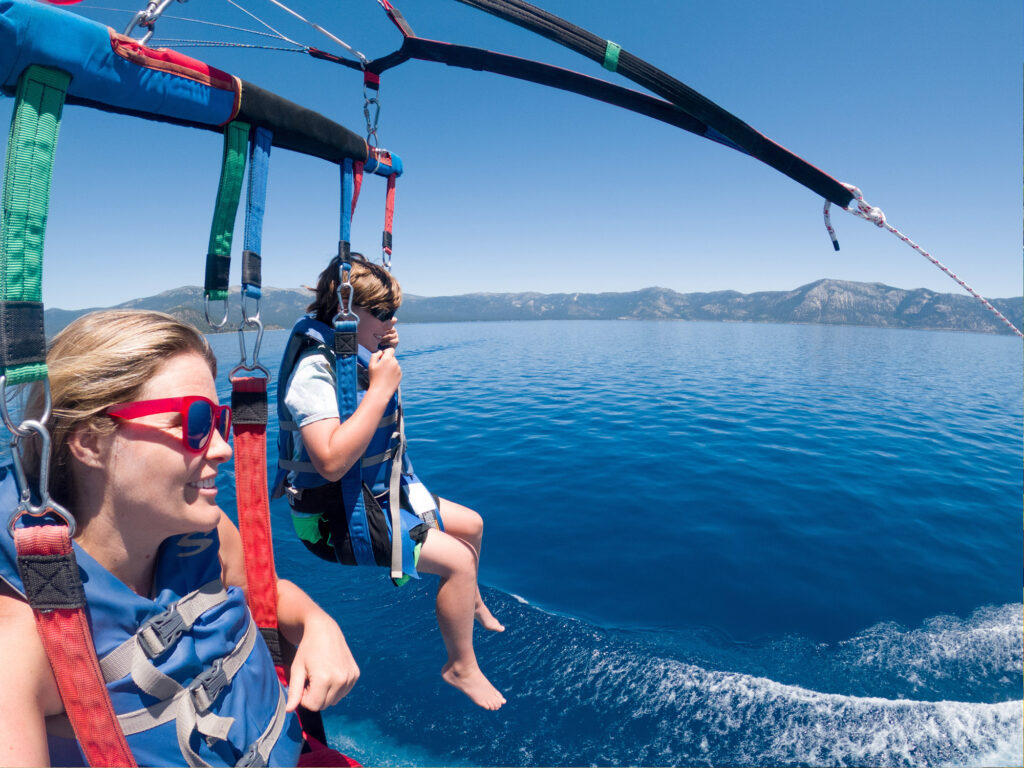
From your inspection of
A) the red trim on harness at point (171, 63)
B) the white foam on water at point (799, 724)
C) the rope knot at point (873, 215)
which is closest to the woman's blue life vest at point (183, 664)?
the red trim on harness at point (171, 63)

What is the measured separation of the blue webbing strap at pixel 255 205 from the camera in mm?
2049

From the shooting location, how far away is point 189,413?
148 cm

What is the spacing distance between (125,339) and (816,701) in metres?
5.77

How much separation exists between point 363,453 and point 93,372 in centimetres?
129

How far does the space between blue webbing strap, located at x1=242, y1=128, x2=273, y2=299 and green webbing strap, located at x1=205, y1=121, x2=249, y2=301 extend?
0.05 meters

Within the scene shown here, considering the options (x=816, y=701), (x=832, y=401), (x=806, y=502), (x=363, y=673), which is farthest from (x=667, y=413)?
(x=363, y=673)

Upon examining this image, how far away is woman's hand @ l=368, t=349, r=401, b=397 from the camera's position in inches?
94.9

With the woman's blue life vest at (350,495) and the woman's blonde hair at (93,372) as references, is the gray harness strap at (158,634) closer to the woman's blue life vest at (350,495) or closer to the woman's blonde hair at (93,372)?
the woman's blonde hair at (93,372)

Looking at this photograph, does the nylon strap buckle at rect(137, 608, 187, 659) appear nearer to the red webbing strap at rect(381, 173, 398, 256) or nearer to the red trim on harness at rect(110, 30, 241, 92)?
the red trim on harness at rect(110, 30, 241, 92)

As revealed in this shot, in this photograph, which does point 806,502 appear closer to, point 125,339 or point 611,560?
point 611,560

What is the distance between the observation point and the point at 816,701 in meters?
3.95

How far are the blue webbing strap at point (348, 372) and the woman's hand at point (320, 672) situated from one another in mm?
768

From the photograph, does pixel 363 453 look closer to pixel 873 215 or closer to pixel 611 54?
pixel 611 54

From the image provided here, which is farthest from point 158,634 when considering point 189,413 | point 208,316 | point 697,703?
point 697,703
